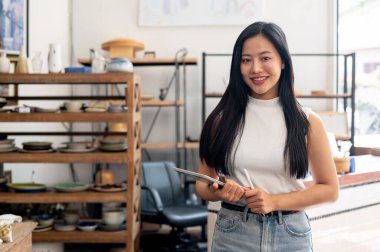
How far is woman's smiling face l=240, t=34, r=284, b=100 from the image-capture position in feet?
4.57

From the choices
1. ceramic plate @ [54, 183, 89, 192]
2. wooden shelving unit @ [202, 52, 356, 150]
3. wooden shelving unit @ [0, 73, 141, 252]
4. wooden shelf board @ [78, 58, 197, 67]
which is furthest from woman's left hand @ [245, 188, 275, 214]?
wooden shelf board @ [78, 58, 197, 67]

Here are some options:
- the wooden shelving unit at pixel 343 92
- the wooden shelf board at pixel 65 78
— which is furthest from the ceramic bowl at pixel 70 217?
the wooden shelving unit at pixel 343 92

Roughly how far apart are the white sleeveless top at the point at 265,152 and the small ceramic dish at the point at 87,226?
2.22 m

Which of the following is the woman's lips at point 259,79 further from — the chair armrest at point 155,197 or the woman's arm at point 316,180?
the chair armrest at point 155,197

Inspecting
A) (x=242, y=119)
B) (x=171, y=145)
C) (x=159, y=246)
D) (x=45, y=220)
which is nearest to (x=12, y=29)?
(x=45, y=220)

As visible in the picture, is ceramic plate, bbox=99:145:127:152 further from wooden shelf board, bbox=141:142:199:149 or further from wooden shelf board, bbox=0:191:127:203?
wooden shelf board, bbox=141:142:199:149

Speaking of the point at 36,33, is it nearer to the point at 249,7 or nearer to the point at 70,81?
the point at 70,81

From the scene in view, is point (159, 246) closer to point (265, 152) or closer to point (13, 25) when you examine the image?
point (13, 25)

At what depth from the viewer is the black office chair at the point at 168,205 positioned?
3801 mm

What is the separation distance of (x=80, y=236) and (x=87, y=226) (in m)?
0.10

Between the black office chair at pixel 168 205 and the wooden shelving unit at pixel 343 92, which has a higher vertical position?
the wooden shelving unit at pixel 343 92

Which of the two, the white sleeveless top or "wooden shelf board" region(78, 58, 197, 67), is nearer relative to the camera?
the white sleeveless top

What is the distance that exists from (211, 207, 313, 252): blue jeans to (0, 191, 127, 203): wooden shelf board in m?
1.99

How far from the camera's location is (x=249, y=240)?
4.59 ft
